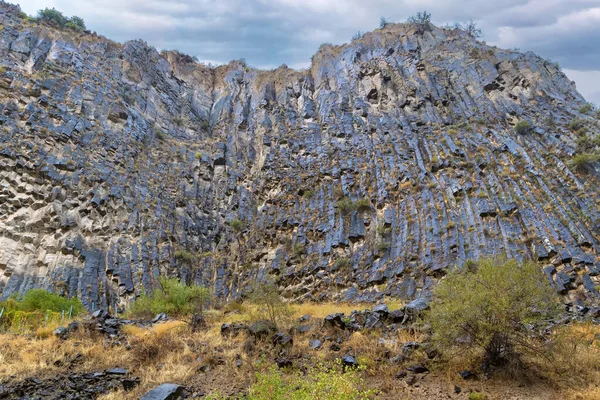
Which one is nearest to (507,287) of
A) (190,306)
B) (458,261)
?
(458,261)

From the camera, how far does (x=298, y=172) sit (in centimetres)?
2830

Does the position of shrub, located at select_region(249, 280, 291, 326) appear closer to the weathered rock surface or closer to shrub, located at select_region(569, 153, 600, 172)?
the weathered rock surface

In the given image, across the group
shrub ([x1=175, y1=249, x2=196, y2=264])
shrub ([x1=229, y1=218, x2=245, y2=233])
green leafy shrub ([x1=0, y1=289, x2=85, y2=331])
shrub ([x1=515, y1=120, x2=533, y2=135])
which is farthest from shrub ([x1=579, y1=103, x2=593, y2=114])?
green leafy shrub ([x1=0, y1=289, x2=85, y2=331])

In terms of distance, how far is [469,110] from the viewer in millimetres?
27375

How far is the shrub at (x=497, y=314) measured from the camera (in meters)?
7.16

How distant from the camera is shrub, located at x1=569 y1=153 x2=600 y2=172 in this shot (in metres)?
20.2

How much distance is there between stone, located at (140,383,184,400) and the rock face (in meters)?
13.2

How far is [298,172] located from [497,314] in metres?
22.0

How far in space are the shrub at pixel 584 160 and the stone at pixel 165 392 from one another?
906 inches

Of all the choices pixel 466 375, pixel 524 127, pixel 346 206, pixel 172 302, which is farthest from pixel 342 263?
pixel 524 127

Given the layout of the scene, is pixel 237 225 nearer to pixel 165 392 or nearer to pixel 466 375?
pixel 165 392

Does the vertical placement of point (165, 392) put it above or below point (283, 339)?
below

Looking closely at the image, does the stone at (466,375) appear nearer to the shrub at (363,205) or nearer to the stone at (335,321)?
the stone at (335,321)

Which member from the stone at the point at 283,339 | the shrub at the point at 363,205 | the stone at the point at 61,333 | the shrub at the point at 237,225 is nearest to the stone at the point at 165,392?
the stone at the point at 283,339
